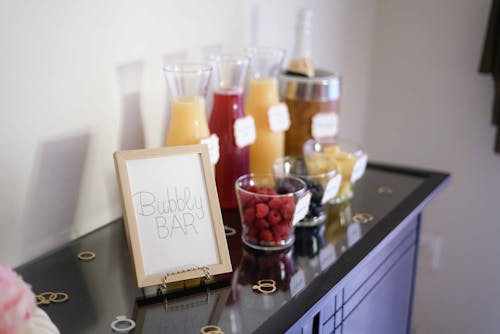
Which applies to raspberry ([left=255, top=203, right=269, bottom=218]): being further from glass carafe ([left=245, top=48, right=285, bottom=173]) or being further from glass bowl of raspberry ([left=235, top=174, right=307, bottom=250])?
glass carafe ([left=245, top=48, right=285, bottom=173])

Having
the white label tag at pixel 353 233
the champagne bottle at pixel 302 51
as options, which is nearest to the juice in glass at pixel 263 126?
the champagne bottle at pixel 302 51

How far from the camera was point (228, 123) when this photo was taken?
1.21 meters

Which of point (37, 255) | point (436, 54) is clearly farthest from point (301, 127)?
point (436, 54)

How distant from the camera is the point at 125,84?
115 centimetres

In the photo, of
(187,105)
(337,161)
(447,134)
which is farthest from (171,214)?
(447,134)

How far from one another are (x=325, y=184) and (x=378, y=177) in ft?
1.21

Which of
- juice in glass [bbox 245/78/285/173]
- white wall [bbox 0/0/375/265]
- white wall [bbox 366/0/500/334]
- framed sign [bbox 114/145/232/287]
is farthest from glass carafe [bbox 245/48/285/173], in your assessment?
white wall [bbox 366/0/500/334]

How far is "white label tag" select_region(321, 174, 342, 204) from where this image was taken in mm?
1204

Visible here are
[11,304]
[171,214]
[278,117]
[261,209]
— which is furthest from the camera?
[278,117]

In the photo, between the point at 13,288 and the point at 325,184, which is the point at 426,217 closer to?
the point at 325,184

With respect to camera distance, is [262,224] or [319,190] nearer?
[262,224]

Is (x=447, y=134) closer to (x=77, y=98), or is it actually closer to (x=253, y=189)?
(x=253, y=189)

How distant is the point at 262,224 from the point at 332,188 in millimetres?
225

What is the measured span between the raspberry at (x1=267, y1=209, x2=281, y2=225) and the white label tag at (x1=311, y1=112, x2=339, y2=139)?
1.22ft
